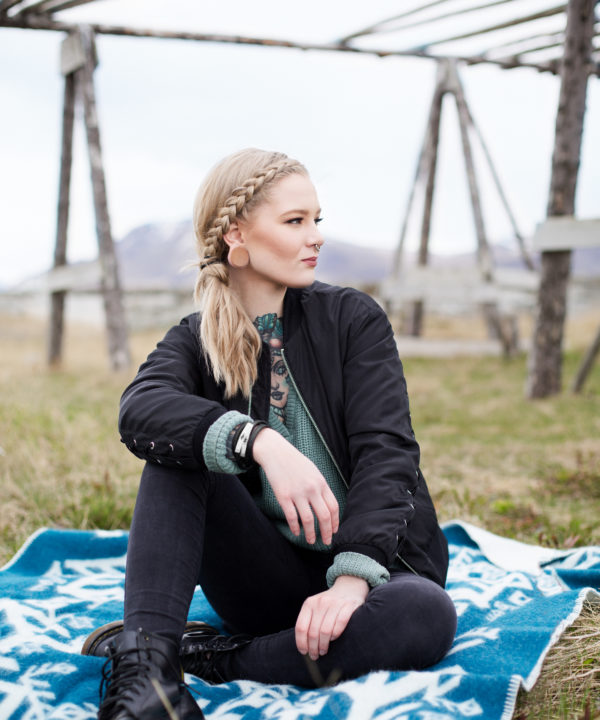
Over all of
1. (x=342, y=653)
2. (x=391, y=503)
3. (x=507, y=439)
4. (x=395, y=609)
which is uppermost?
(x=391, y=503)

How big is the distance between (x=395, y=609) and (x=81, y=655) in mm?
836

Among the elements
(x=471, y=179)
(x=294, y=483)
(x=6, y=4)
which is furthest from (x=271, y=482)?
(x=471, y=179)

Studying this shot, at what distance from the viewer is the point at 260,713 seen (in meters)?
1.74

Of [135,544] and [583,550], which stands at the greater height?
[135,544]

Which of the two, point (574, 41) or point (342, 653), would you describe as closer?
point (342, 653)

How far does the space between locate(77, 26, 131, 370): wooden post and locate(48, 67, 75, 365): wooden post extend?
0.36m

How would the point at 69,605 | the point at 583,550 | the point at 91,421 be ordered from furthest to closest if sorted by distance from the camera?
the point at 91,421 → the point at 583,550 → the point at 69,605

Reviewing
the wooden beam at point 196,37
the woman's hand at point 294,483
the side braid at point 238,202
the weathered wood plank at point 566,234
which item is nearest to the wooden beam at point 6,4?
the wooden beam at point 196,37

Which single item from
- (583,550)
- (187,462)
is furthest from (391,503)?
(583,550)

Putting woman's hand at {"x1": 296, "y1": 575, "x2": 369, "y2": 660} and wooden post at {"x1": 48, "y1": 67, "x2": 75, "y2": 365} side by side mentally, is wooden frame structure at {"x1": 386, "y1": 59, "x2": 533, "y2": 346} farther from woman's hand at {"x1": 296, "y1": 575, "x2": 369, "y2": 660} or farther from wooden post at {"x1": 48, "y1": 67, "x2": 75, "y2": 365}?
woman's hand at {"x1": 296, "y1": 575, "x2": 369, "y2": 660}

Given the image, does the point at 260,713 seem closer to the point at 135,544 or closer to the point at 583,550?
the point at 135,544

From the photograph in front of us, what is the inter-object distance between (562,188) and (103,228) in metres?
4.41

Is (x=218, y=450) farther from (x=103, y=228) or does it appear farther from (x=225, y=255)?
(x=103, y=228)

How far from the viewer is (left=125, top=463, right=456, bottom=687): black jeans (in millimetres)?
1713
